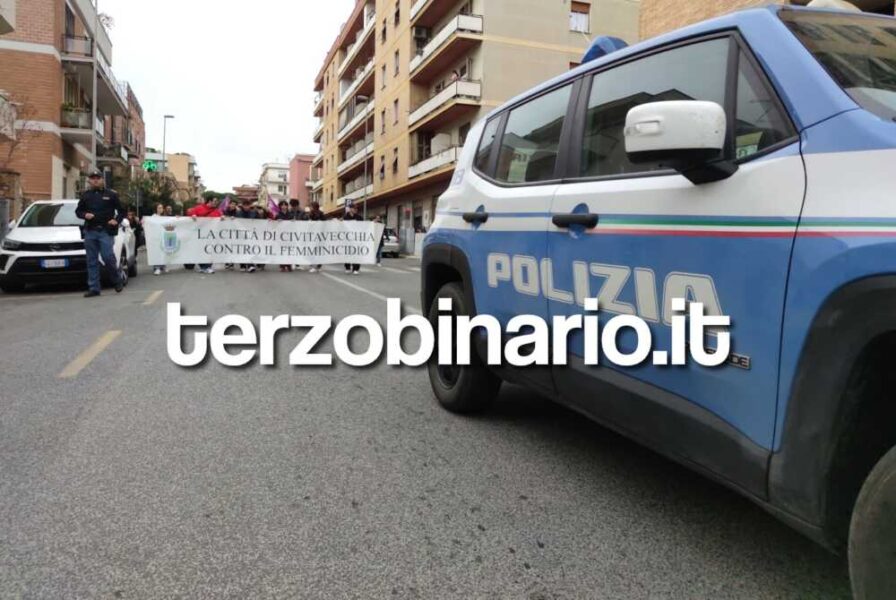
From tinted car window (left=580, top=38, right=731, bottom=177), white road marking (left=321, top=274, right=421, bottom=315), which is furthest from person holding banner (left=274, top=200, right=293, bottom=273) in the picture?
tinted car window (left=580, top=38, right=731, bottom=177)

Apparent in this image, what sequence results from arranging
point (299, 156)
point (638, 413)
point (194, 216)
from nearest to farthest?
point (638, 413) < point (194, 216) < point (299, 156)

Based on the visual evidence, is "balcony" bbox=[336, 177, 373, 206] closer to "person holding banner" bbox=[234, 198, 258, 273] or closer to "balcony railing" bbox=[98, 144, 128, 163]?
"balcony railing" bbox=[98, 144, 128, 163]

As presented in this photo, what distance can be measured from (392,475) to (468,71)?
1199 inches

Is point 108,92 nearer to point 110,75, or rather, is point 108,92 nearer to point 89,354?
point 110,75

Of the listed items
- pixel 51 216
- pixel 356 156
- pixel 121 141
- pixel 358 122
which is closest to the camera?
pixel 51 216

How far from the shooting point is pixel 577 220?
279 cm

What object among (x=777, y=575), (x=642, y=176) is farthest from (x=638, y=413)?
(x=642, y=176)

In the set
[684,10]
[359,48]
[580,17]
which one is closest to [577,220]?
[684,10]

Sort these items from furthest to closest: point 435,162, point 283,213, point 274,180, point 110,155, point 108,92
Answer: point 274,180 → point 110,155 → point 108,92 → point 435,162 → point 283,213

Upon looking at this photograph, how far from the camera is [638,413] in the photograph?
247 cm

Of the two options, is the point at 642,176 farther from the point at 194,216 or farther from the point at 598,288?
the point at 194,216

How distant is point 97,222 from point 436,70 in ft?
91.2

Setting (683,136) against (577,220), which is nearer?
(683,136)

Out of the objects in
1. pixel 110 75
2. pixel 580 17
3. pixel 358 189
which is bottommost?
pixel 358 189
